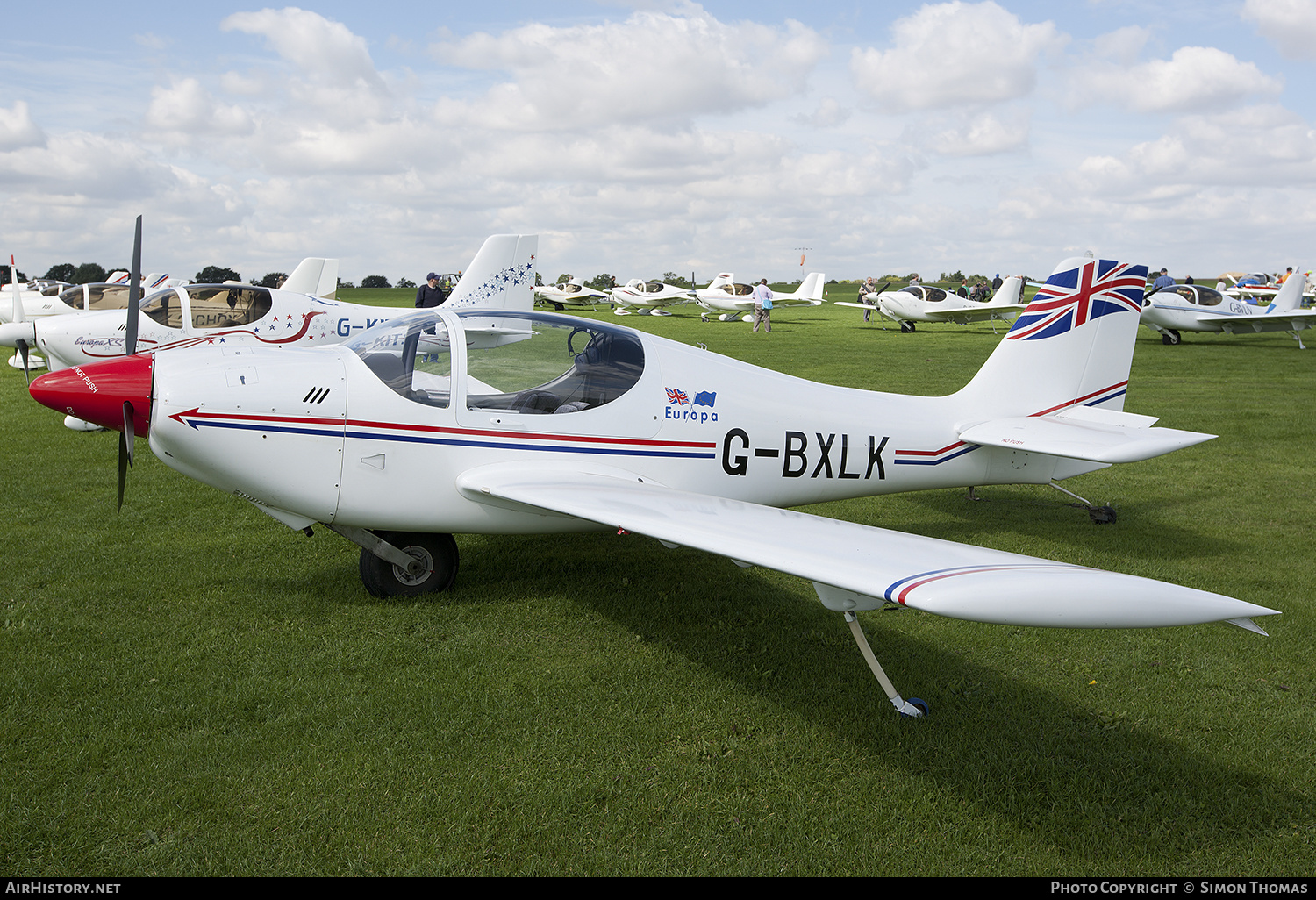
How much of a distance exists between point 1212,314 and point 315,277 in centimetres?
2666

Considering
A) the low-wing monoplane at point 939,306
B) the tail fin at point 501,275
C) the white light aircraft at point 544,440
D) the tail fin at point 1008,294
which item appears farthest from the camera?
the tail fin at point 1008,294

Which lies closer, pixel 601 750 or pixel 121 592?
pixel 601 750

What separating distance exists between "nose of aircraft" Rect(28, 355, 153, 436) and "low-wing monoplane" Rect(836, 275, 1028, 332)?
1226 inches

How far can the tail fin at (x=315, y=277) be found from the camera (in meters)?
22.2

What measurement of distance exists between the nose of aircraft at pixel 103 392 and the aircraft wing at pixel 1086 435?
5389mm

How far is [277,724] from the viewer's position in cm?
381

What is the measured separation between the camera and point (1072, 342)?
22.7ft

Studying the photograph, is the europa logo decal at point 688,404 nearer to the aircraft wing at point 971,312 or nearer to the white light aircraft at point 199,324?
the white light aircraft at point 199,324

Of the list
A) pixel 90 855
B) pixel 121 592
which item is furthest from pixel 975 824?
pixel 121 592

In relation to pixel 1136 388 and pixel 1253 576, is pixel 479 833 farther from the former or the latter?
pixel 1136 388

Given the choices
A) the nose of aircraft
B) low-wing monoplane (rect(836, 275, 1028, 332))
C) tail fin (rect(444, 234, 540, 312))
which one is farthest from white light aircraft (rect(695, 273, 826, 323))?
the nose of aircraft

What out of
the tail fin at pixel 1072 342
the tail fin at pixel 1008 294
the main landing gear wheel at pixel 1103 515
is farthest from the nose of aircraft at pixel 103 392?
the tail fin at pixel 1008 294
